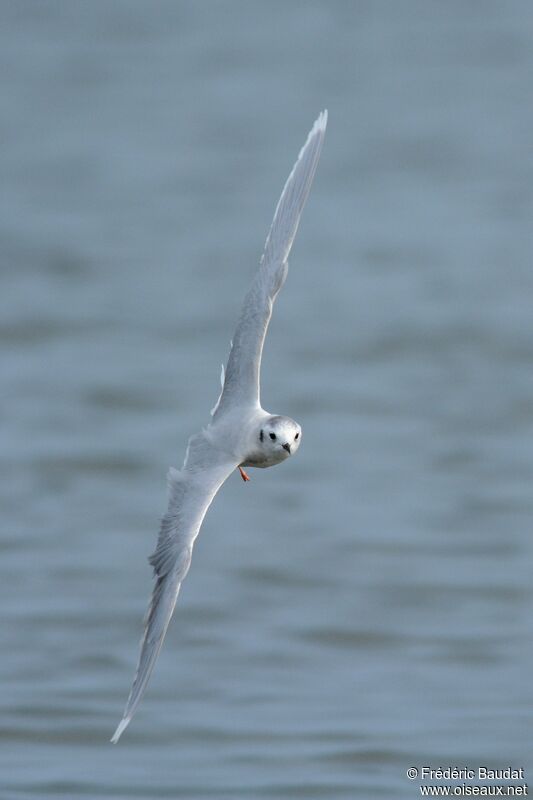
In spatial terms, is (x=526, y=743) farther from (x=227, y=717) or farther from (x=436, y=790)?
(x=227, y=717)

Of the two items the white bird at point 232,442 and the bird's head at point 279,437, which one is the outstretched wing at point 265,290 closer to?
the white bird at point 232,442

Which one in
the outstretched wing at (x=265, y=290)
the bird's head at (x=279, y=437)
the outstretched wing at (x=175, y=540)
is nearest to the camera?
the outstretched wing at (x=175, y=540)

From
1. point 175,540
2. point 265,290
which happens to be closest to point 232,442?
point 175,540

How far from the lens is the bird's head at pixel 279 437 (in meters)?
8.22

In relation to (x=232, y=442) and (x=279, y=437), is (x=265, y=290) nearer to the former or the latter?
(x=232, y=442)

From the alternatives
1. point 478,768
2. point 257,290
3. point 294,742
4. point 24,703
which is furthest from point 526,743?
point 257,290

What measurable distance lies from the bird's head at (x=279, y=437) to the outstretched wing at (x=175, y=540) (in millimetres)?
223

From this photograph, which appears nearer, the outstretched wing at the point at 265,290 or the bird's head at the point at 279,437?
the bird's head at the point at 279,437

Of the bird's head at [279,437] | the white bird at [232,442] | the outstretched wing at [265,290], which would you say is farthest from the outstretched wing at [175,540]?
the outstretched wing at [265,290]

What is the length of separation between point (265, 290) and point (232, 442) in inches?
33.4

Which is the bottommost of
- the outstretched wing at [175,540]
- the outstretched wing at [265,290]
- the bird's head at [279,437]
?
the outstretched wing at [175,540]

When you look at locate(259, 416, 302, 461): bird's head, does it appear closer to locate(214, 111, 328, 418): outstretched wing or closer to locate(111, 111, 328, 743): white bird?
locate(111, 111, 328, 743): white bird

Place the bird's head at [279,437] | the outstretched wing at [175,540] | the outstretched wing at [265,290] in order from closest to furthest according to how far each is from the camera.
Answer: the outstretched wing at [175,540] < the bird's head at [279,437] < the outstretched wing at [265,290]

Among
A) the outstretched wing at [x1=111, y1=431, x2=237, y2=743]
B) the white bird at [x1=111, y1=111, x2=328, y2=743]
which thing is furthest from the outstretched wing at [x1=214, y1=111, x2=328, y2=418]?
the outstretched wing at [x1=111, y1=431, x2=237, y2=743]
